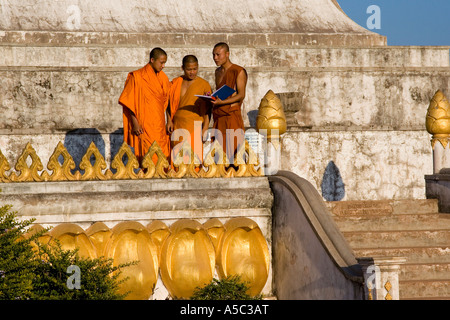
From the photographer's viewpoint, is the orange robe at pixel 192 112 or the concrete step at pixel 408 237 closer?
the concrete step at pixel 408 237

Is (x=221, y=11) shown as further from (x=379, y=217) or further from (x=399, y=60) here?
(x=379, y=217)

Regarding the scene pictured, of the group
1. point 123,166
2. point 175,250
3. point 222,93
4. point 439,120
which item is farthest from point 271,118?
point 439,120

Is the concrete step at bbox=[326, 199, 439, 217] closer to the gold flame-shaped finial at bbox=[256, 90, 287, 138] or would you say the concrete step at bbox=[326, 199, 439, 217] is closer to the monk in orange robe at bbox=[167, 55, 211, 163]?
the gold flame-shaped finial at bbox=[256, 90, 287, 138]

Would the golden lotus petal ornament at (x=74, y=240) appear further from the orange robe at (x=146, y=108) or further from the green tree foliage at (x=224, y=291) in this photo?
the orange robe at (x=146, y=108)

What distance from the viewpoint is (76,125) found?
52.3 ft

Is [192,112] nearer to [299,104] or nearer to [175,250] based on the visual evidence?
[175,250]

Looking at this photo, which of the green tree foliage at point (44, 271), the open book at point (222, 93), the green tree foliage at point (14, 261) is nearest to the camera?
the green tree foliage at point (14, 261)

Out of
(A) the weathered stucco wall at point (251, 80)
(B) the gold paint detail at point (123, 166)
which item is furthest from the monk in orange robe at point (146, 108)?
(A) the weathered stucco wall at point (251, 80)

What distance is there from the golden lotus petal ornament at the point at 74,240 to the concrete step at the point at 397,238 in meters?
3.02

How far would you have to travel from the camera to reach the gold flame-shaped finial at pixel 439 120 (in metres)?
14.2

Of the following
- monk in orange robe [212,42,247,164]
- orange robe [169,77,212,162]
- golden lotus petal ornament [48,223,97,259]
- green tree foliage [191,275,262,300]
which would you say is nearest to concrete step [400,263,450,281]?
green tree foliage [191,275,262,300]
